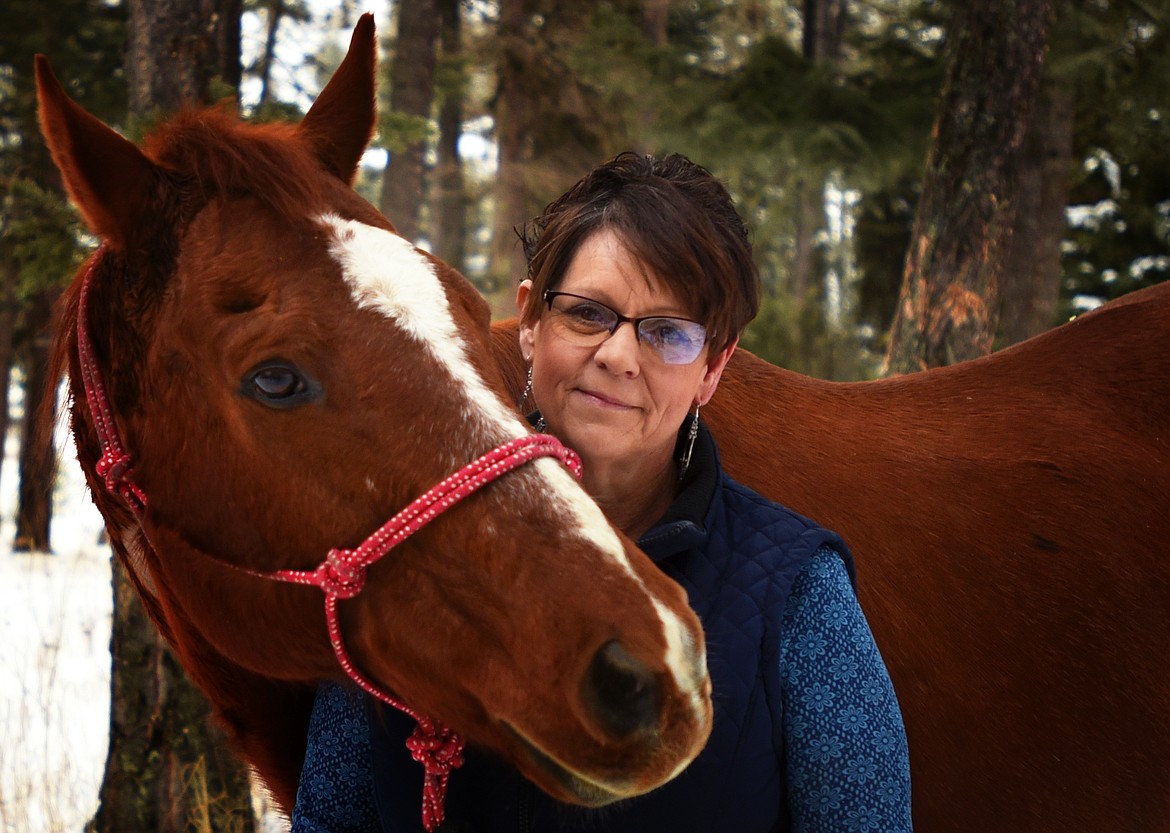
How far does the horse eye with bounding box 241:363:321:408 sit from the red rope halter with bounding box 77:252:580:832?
0.24m

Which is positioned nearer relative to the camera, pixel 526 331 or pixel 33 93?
pixel 526 331

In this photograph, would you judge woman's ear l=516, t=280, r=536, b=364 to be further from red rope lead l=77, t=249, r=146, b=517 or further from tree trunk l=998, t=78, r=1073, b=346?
tree trunk l=998, t=78, r=1073, b=346

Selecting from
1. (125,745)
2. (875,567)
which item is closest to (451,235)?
(125,745)

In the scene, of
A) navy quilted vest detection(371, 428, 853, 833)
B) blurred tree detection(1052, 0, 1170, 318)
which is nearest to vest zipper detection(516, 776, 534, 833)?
navy quilted vest detection(371, 428, 853, 833)

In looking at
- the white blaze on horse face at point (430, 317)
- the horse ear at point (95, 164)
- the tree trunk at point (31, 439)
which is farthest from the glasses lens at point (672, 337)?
the tree trunk at point (31, 439)

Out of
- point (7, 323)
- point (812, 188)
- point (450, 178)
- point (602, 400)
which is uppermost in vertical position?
point (602, 400)

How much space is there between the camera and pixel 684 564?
5.54 ft

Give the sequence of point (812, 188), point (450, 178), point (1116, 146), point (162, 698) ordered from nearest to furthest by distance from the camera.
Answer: point (162, 698) < point (1116, 146) < point (812, 188) < point (450, 178)

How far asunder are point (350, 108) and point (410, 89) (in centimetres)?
913

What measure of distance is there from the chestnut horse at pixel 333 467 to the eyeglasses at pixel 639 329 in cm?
16

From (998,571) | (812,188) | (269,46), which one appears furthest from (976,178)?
(812,188)

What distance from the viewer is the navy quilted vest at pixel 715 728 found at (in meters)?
1.54

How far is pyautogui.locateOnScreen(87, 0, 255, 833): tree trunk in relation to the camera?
3.24m

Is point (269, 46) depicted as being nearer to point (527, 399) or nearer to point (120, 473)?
point (527, 399)
